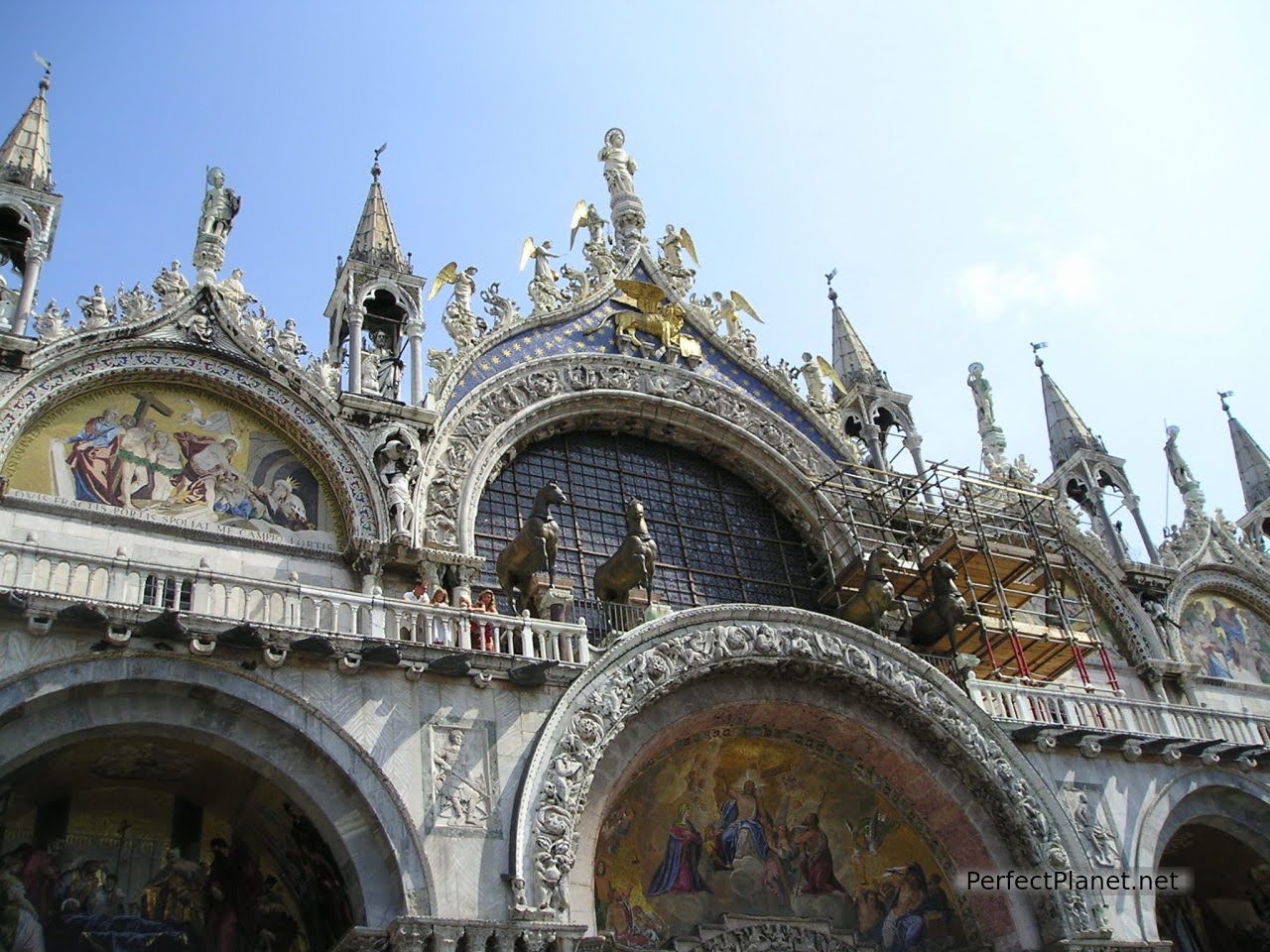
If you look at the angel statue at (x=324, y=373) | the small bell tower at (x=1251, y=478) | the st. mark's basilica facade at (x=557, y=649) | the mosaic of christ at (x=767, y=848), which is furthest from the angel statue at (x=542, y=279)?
the small bell tower at (x=1251, y=478)

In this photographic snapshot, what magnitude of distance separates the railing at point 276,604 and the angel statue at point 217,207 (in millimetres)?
6113

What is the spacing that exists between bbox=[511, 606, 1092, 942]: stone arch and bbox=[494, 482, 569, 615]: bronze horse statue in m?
1.58

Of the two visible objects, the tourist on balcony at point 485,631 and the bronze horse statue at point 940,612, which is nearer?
the tourist on balcony at point 485,631

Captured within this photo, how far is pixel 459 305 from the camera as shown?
18.9 meters

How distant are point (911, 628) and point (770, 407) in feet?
15.2

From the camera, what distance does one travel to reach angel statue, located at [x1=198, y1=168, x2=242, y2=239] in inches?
688

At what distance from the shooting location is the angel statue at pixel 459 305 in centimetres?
1861

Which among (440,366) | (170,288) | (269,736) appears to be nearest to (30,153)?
(170,288)

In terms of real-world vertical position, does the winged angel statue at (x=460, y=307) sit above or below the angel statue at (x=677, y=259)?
below

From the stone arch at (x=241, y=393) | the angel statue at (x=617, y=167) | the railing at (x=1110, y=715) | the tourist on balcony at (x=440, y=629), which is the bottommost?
the railing at (x=1110, y=715)

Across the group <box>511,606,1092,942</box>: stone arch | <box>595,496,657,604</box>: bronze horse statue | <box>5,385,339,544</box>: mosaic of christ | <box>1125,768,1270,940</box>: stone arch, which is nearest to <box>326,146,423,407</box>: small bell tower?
<box>5,385,339,544</box>: mosaic of christ

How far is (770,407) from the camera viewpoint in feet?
68.5

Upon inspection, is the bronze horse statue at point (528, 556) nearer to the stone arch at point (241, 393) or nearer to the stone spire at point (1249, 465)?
the stone arch at point (241, 393)

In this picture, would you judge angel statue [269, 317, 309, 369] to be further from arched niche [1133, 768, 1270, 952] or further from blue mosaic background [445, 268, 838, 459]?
arched niche [1133, 768, 1270, 952]
